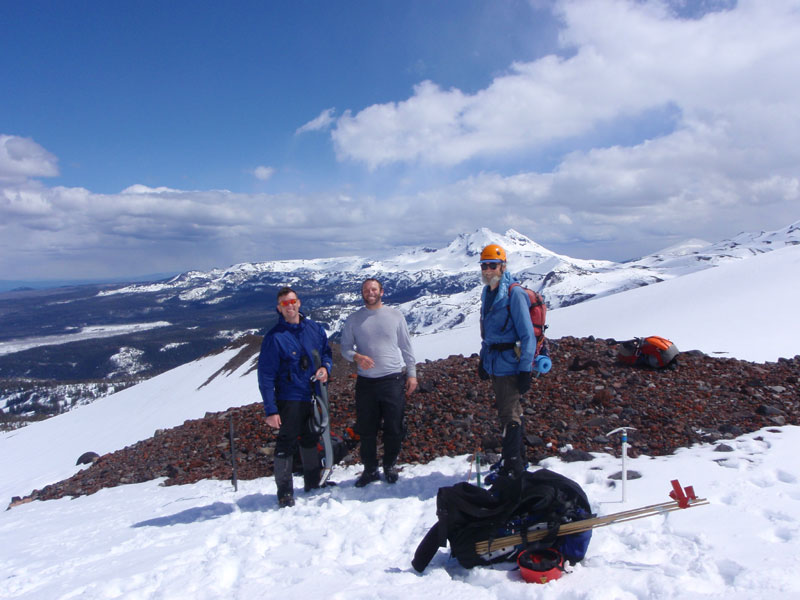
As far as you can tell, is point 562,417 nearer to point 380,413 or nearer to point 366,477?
point 380,413

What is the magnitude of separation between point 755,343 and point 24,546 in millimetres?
15186

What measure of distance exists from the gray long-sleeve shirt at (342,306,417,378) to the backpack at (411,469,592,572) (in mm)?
2060

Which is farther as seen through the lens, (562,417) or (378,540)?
(562,417)

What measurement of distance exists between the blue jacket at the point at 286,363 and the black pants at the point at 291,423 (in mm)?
82

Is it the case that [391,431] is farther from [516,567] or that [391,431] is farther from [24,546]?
[24,546]

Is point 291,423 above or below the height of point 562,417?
above

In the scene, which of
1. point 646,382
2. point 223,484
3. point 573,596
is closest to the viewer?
point 573,596

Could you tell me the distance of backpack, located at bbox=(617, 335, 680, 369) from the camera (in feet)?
30.9

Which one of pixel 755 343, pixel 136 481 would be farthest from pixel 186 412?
pixel 755 343

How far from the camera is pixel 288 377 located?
6.03m

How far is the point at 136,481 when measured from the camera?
373 inches

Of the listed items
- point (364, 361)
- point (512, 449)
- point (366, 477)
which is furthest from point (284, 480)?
point (512, 449)

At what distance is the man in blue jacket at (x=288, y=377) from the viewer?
5.92m

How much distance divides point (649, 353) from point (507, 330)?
19.0 feet
